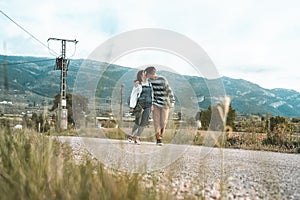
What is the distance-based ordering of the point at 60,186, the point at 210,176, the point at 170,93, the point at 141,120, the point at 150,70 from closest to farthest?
the point at 60,186
the point at 210,176
the point at 150,70
the point at 170,93
the point at 141,120

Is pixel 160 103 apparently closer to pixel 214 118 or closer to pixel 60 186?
pixel 214 118

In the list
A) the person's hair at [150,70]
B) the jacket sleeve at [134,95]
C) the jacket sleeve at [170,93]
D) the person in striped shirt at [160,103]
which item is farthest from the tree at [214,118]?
the jacket sleeve at [134,95]

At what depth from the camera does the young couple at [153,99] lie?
9227 millimetres

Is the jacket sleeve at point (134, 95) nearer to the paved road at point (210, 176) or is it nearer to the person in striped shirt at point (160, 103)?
the person in striped shirt at point (160, 103)

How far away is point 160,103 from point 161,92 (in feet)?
0.87

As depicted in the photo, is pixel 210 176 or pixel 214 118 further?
pixel 214 118

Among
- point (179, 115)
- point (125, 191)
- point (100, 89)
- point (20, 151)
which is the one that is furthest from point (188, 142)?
point (125, 191)

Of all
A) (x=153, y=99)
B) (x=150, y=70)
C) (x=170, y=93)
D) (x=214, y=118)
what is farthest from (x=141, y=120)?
(x=214, y=118)

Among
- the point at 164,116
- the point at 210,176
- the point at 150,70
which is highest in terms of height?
the point at 150,70

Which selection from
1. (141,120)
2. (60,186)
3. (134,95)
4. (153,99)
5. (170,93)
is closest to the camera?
(60,186)

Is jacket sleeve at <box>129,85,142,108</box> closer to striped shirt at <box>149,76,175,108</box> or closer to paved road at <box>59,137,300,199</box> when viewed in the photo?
striped shirt at <box>149,76,175,108</box>

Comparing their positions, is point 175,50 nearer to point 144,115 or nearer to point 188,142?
point 144,115

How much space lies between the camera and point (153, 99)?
977 centimetres

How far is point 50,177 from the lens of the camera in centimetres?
319
